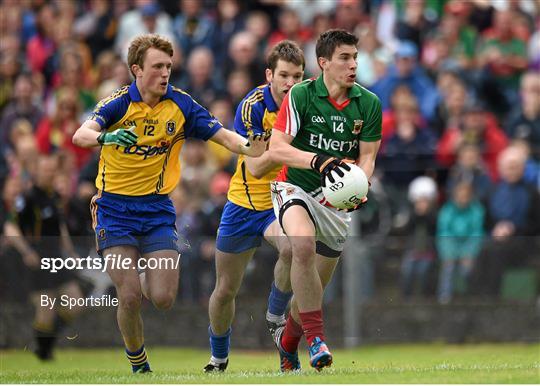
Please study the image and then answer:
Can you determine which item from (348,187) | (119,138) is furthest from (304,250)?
(119,138)

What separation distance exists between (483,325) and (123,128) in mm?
6051

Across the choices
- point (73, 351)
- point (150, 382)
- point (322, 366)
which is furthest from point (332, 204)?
point (73, 351)

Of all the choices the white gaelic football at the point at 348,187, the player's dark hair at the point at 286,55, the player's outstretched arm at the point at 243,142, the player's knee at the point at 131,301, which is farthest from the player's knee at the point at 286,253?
the player's dark hair at the point at 286,55

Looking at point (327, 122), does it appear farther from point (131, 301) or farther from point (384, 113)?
point (384, 113)

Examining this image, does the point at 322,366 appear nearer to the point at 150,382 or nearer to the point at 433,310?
the point at 150,382

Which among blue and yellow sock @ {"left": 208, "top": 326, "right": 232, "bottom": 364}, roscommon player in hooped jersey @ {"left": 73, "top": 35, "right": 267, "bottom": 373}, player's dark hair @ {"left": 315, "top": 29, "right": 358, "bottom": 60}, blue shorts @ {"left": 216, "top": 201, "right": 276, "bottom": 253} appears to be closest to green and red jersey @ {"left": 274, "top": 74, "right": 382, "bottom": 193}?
player's dark hair @ {"left": 315, "top": 29, "right": 358, "bottom": 60}

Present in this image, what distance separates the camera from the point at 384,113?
18375 millimetres

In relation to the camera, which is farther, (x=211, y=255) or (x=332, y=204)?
(x=211, y=255)

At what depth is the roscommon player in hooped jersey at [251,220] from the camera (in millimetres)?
11781

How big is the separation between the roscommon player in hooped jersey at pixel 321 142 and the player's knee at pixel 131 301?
1301mm

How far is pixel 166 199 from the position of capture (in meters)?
11.6

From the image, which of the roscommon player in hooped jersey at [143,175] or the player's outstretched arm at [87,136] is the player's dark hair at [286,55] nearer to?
the roscommon player in hooped jersey at [143,175]

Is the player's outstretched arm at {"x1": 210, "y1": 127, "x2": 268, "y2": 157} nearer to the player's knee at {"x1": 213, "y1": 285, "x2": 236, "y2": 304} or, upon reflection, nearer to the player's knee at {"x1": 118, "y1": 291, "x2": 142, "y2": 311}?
the player's knee at {"x1": 213, "y1": 285, "x2": 236, "y2": 304}

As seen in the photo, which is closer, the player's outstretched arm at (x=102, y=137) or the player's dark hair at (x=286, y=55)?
the player's outstretched arm at (x=102, y=137)
